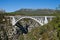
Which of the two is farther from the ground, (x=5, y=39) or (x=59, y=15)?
(x=59, y=15)

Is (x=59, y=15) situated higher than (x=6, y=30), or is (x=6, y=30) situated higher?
(x=59, y=15)

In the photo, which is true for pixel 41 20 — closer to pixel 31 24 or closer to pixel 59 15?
pixel 31 24

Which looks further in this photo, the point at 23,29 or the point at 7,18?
the point at 23,29

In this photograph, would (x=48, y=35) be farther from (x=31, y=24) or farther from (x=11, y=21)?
(x=31, y=24)

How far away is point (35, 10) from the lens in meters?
70.6

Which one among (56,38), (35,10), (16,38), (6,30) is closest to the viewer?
(56,38)

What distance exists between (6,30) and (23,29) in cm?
1293

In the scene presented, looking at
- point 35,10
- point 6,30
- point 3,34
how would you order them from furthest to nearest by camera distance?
point 35,10 → point 6,30 → point 3,34

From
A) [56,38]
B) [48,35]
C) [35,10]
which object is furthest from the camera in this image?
[35,10]

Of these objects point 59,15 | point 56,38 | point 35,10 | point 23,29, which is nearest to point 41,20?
point 23,29

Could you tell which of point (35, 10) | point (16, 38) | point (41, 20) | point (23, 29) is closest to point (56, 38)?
point (41, 20)

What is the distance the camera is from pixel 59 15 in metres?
22.9

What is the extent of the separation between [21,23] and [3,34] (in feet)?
57.1

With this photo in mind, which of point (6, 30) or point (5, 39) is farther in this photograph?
point (6, 30)
